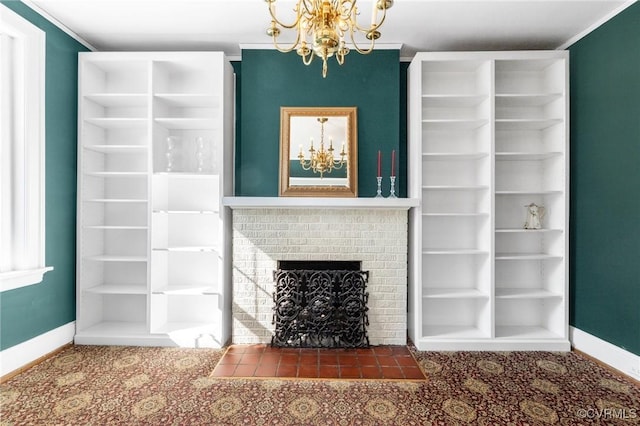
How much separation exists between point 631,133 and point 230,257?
3.47 metres

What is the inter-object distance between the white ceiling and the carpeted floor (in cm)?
283

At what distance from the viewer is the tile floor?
2793 millimetres

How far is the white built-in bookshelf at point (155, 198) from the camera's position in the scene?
3.34 m

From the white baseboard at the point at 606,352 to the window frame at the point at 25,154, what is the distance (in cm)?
454

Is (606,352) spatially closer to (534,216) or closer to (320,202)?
(534,216)

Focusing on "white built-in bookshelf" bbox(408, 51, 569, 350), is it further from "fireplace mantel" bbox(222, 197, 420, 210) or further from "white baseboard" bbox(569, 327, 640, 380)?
"fireplace mantel" bbox(222, 197, 420, 210)

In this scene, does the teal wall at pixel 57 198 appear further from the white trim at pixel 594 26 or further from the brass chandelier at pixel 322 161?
the white trim at pixel 594 26

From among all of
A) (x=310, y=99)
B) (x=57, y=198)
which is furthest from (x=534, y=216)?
(x=57, y=198)

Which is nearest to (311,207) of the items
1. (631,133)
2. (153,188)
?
(153,188)

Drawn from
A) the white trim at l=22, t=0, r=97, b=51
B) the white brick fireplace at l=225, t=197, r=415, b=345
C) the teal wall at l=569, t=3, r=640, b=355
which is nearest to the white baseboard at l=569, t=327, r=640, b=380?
the teal wall at l=569, t=3, r=640, b=355

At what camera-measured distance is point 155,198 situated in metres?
3.39

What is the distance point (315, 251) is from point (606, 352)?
8.24ft

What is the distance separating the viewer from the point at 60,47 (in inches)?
125

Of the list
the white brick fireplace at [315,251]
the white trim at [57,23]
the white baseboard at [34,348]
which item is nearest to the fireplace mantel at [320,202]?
the white brick fireplace at [315,251]
